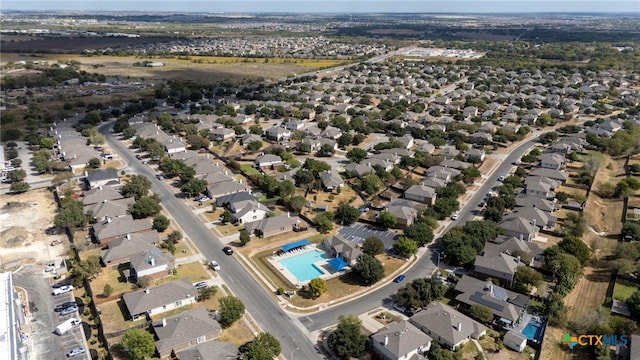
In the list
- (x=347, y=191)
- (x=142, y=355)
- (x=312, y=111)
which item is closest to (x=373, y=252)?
(x=347, y=191)

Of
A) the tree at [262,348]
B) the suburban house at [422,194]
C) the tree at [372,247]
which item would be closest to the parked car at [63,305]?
the tree at [262,348]

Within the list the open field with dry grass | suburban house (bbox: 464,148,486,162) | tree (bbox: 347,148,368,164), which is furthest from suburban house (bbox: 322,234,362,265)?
the open field with dry grass

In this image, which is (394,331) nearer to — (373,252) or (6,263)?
(373,252)

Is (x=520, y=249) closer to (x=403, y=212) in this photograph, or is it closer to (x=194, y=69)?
(x=403, y=212)

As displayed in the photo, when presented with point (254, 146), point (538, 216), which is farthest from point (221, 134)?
point (538, 216)

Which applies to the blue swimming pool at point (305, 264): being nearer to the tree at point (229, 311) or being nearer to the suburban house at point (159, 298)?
the tree at point (229, 311)

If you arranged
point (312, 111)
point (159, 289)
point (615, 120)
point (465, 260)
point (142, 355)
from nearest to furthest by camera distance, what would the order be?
point (142, 355) → point (159, 289) → point (465, 260) → point (615, 120) → point (312, 111)
